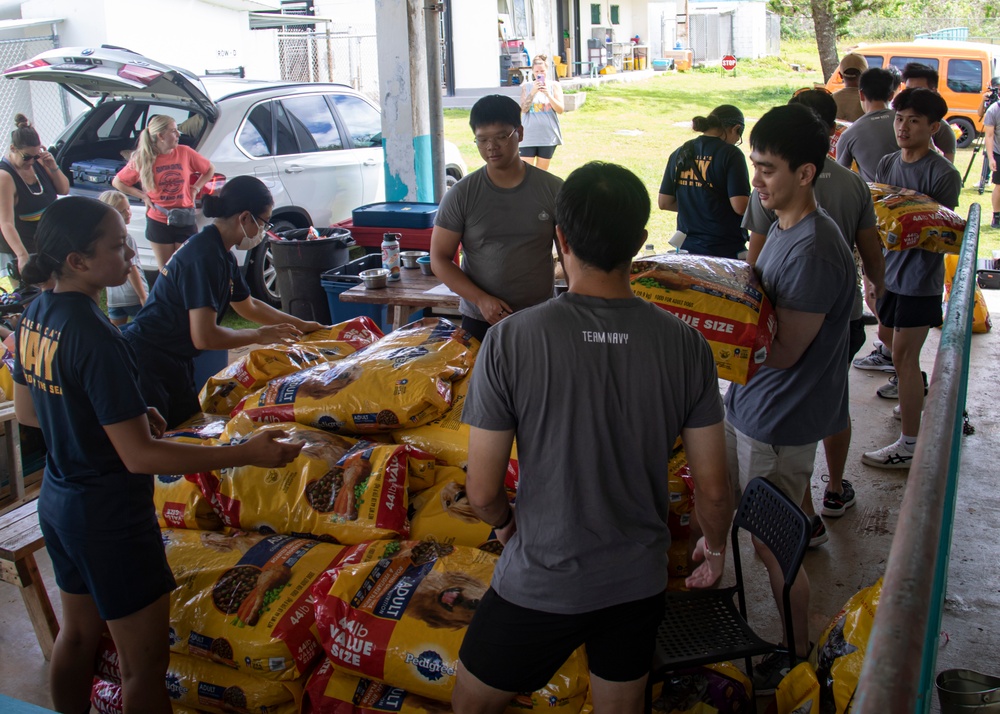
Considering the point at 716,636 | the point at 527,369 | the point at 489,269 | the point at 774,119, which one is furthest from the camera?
the point at 489,269

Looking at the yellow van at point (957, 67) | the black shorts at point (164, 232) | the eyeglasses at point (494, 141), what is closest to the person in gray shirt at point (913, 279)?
the eyeglasses at point (494, 141)

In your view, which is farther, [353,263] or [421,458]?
[353,263]

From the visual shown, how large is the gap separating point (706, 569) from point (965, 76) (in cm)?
1525

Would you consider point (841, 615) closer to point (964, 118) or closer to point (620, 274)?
point (620, 274)

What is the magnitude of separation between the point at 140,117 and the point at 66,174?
2.68ft

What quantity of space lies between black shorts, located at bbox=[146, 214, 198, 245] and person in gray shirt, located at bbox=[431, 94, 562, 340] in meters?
3.63

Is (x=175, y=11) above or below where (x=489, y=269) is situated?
above

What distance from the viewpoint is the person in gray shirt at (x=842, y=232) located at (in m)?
3.41

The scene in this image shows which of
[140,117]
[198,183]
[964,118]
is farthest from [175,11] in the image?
[964,118]

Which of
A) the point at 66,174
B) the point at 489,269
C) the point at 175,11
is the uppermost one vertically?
the point at 175,11

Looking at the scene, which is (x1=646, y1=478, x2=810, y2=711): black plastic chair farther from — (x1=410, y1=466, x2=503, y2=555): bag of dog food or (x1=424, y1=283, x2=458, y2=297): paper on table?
(x1=424, y1=283, x2=458, y2=297): paper on table

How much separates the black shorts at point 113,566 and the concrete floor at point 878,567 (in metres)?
0.93

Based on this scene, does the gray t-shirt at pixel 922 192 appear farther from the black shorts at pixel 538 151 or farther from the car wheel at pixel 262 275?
the black shorts at pixel 538 151

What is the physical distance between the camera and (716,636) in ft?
7.74
